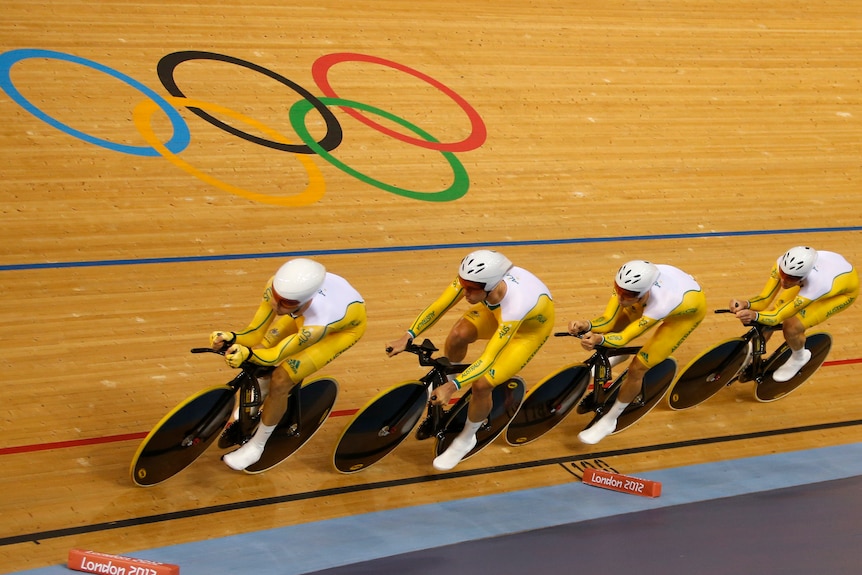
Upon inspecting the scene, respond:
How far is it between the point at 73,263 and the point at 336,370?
1567 millimetres

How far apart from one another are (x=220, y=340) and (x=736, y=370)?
2.87 m

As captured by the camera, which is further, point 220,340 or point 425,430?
point 425,430

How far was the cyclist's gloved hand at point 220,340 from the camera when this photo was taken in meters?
4.09

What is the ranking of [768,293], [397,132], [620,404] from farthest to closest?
1. [397,132]
2. [768,293]
3. [620,404]

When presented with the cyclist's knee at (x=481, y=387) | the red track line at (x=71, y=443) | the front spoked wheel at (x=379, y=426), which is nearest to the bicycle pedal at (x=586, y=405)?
the cyclist's knee at (x=481, y=387)

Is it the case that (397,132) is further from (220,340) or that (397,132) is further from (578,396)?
(220,340)

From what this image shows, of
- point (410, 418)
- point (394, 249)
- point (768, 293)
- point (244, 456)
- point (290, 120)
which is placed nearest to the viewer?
point (244, 456)

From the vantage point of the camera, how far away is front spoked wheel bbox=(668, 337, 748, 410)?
5.50 metres

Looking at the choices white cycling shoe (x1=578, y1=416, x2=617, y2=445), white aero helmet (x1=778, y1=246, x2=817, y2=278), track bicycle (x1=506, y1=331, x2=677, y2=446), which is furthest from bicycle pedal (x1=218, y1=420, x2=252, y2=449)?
white aero helmet (x1=778, y1=246, x2=817, y2=278)

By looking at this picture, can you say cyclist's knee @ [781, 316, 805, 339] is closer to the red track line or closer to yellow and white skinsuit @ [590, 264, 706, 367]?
yellow and white skinsuit @ [590, 264, 706, 367]

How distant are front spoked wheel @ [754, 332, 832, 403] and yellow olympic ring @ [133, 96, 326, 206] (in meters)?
2.86

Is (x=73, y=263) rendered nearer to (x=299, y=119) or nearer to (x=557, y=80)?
(x=299, y=119)

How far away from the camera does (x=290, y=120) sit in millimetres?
7059

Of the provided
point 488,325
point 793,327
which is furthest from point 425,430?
point 793,327
